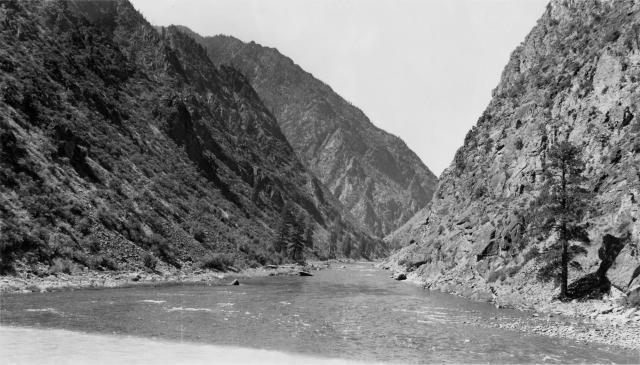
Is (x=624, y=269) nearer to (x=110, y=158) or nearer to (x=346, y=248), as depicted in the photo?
(x=110, y=158)

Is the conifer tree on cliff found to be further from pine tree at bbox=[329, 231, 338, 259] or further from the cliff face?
pine tree at bbox=[329, 231, 338, 259]

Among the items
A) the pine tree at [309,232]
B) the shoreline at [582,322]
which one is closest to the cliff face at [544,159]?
the shoreline at [582,322]

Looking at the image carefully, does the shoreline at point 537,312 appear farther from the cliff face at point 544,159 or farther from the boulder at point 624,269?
the cliff face at point 544,159

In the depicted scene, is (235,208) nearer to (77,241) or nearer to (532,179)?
(77,241)

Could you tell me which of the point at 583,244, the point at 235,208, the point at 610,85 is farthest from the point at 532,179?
the point at 235,208

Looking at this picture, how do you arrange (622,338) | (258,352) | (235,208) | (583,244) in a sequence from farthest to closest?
(235,208)
(583,244)
(622,338)
(258,352)
